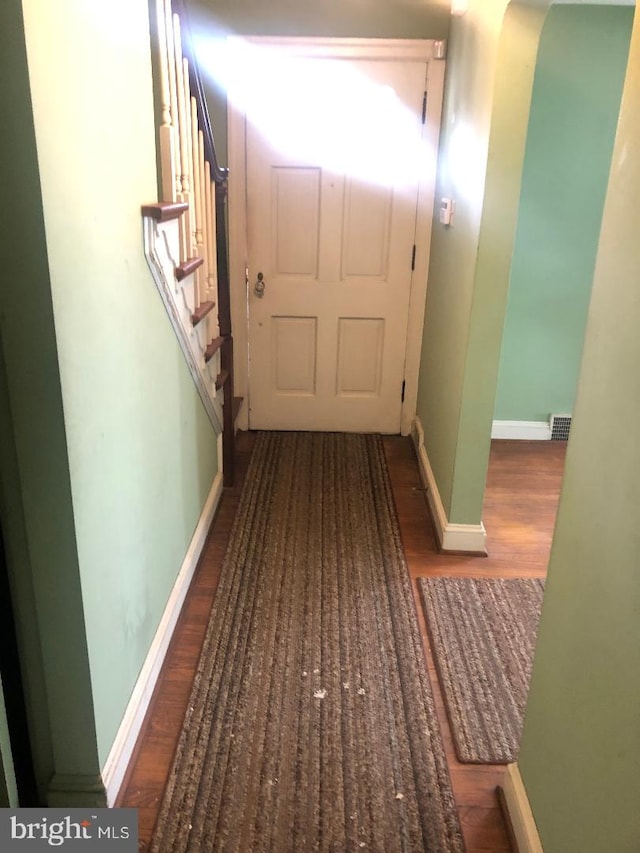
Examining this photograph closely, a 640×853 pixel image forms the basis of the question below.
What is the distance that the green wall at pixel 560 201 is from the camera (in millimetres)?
3146

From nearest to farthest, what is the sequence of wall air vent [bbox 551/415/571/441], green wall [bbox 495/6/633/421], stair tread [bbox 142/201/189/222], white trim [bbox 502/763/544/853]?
white trim [bbox 502/763/544/853], stair tread [bbox 142/201/189/222], green wall [bbox 495/6/633/421], wall air vent [bbox 551/415/571/441]

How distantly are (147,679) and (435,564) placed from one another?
4.01 feet

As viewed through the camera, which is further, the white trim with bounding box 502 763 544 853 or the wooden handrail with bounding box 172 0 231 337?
the wooden handrail with bounding box 172 0 231 337

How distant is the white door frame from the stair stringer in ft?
2.62

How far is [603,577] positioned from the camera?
3.70 ft

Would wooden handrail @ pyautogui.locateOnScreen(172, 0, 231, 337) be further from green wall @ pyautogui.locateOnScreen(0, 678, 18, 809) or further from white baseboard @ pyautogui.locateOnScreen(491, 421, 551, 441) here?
green wall @ pyautogui.locateOnScreen(0, 678, 18, 809)

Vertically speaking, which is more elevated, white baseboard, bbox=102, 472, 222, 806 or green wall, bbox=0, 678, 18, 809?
green wall, bbox=0, 678, 18, 809

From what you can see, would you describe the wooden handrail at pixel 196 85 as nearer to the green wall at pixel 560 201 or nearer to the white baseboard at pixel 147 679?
the white baseboard at pixel 147 679

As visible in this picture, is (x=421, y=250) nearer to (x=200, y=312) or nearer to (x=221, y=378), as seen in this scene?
(x=221, y=378)

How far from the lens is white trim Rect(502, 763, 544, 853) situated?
1402 mm

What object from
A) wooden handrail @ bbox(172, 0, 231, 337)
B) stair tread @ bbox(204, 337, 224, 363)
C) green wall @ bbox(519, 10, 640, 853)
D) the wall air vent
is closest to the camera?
green wall @ bbox(519, 10, 640, 853)

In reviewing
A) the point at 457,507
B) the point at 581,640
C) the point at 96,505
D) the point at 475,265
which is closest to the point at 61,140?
the point at 96,505

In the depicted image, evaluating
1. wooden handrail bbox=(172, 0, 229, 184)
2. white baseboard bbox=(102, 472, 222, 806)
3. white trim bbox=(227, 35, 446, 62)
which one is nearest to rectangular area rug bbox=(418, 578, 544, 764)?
white baseboard bbox=(102, 472, 222, 806)

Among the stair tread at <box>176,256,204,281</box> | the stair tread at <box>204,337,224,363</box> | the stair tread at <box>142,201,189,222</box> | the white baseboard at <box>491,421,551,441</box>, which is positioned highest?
the stair tread at <box>142,201,189,222</box>
